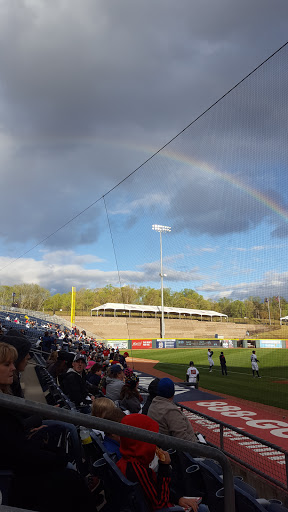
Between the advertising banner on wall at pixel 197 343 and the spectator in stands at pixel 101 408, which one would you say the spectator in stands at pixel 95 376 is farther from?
the advertising banner on wall at pixel 197 343

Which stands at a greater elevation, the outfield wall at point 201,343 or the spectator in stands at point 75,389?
the spectator in stands at point 75,389

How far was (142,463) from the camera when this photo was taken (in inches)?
82.2

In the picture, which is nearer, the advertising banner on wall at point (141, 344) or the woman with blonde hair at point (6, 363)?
the woman with blonde hair at point (6, 363)

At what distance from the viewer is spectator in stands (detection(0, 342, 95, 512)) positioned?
5.27 ft

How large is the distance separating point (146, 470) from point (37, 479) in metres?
0.70

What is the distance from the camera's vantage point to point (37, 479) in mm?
1661

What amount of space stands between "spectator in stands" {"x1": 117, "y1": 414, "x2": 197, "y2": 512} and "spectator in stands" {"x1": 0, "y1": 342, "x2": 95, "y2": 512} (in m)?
0.45

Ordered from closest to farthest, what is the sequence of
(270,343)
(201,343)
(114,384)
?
(114,384)
(270,343)
(201,343)

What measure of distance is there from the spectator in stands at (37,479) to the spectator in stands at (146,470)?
45 centimetres

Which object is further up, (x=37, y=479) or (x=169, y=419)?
(x=37, y=479)

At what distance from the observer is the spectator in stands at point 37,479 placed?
63.2 inches

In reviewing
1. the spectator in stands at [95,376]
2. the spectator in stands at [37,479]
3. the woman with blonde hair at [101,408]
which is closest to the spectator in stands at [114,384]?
the spectator in stands at [95,376]

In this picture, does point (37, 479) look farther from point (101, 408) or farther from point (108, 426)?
point (101, 408)

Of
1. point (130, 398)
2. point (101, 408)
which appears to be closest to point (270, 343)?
point (130, 398)
